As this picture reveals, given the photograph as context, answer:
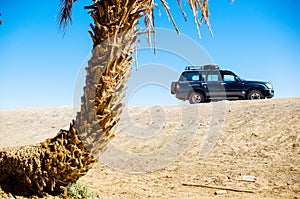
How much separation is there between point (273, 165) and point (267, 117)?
365 centimetres

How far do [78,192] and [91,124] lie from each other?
139cm

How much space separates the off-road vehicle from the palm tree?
43.4ft

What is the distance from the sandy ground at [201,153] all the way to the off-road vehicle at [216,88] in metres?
3.64

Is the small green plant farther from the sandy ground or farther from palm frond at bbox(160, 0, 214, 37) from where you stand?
palm frond at bbox(160, 0, 214, 37)

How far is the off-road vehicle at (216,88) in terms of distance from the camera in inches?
683

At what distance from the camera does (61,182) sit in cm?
461

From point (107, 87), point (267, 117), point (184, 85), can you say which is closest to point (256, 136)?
point (267, 117)

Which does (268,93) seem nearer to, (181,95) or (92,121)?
(181,95)

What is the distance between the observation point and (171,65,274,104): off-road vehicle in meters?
17.3

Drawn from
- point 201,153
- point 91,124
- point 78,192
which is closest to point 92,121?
point 91,124

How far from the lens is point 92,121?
14.6 feet

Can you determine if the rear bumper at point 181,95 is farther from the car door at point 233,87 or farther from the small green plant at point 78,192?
the small green plant at point 78,192

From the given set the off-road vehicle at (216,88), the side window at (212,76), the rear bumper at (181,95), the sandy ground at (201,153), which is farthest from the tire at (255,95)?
the sandy ground at (201,153)

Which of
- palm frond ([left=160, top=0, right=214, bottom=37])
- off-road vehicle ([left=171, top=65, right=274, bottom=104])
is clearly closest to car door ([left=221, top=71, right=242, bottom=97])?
off-road vehicle ([left=171, top=65, right=274, bottom=104])
